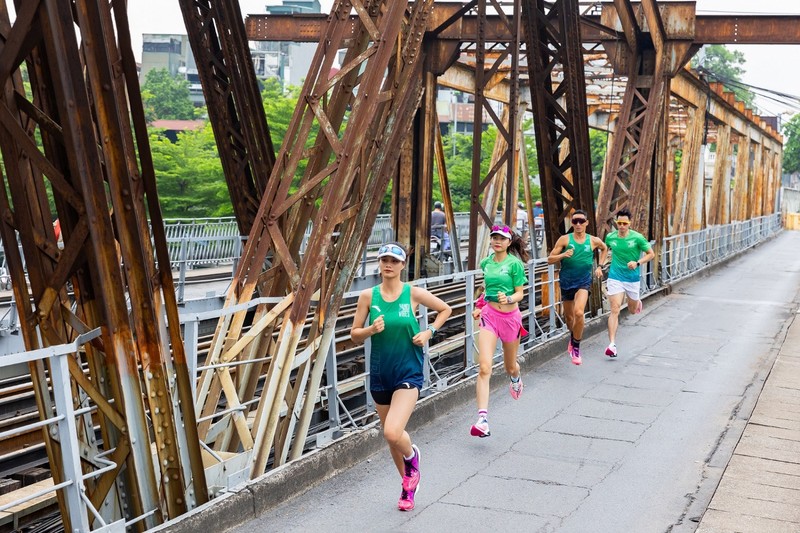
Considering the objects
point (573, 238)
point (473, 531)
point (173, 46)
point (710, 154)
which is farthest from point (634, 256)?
point (173, 46)

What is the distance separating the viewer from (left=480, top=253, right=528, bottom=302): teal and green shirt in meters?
9.30

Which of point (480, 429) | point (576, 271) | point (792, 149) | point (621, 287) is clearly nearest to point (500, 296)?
point (480, 429)

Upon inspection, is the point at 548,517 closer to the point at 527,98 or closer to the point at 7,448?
the point at 7,448

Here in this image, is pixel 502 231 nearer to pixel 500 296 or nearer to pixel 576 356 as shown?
pixel 500 296

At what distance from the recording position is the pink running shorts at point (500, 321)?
9.45 m

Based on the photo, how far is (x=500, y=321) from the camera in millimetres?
9453

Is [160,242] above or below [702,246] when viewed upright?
above

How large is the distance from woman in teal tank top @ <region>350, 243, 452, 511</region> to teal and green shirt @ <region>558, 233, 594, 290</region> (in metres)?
6.07

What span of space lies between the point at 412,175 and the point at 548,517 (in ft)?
39.4

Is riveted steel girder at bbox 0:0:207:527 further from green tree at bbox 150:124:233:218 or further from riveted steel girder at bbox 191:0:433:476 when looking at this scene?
green tree at bbox 150:124:233:218

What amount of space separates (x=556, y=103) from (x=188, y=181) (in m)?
29.5

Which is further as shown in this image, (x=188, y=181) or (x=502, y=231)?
(x=188, y=181)

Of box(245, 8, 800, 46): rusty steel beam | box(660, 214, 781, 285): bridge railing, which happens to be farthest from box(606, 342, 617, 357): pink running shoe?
box(660, 214, 781, 285): bridge railing

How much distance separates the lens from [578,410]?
33.7 feet
